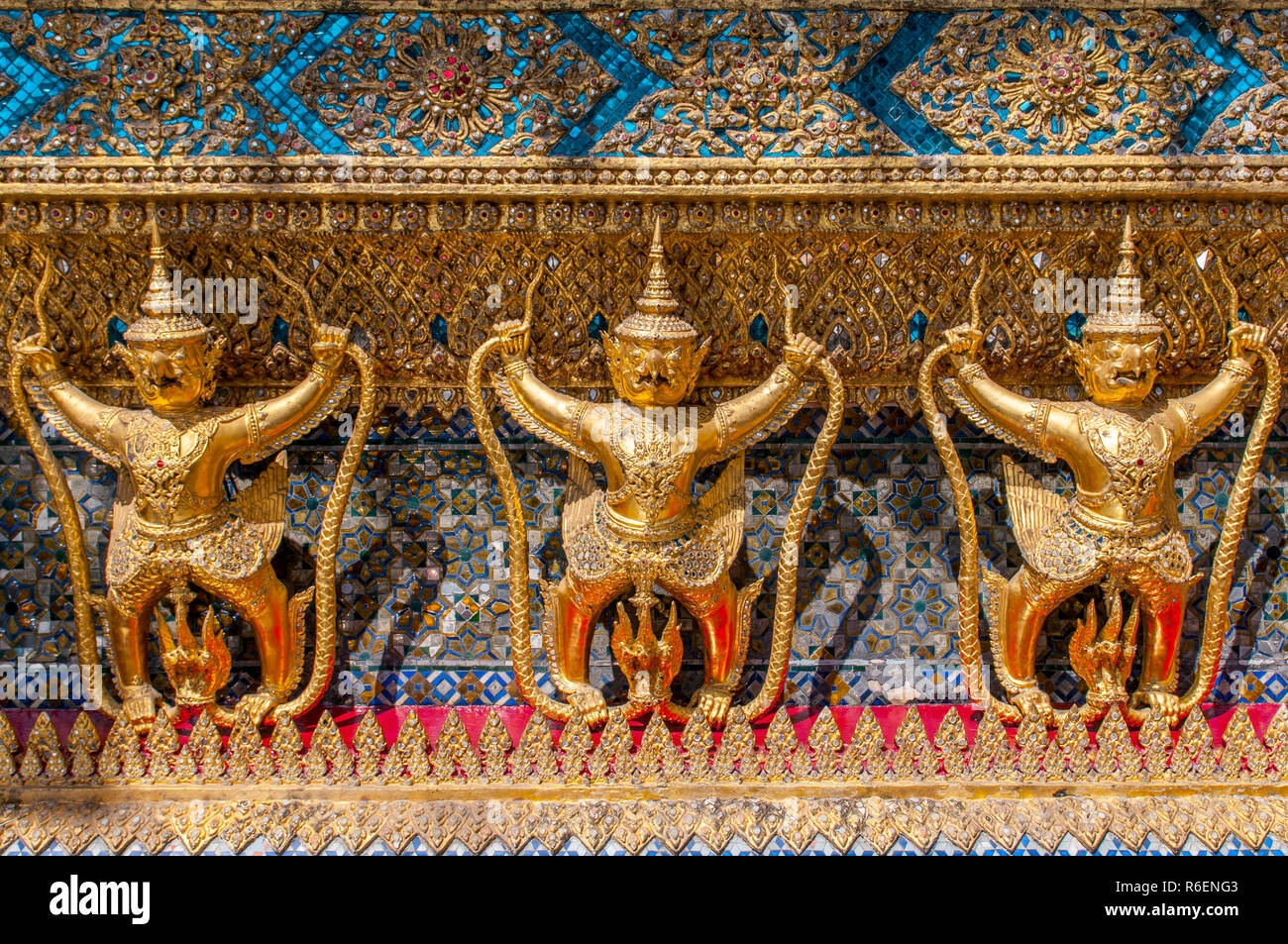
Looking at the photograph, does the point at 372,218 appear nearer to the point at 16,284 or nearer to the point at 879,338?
the point at 16,284

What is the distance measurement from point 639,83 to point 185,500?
5.69 ft

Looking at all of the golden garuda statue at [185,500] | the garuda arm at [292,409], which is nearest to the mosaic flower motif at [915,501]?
the golden garuda statue at [185,500]

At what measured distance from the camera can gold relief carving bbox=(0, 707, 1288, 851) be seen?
349cm

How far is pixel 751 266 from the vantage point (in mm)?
3686

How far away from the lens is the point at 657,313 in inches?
137

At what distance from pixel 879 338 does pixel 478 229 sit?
1.22 metres

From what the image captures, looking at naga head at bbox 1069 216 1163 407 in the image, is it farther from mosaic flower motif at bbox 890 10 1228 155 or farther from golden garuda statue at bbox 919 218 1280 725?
mosaic flower motif at bbox 890 10 1228 155

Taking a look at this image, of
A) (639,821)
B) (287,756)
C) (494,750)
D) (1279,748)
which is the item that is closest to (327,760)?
(287,756)

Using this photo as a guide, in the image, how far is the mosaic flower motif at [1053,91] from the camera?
11.6 feet

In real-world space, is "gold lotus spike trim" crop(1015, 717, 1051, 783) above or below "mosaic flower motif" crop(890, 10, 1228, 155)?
below

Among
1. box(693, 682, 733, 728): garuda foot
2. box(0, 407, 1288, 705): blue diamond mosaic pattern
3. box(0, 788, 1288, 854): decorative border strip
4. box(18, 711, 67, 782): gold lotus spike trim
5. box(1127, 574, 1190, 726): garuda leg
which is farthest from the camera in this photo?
box(0, 407, 1288, 705): blue diamond mosaic pattern

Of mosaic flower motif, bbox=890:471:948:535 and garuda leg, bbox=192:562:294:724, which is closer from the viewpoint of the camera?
garuda leg, bbox=192:562:294:724

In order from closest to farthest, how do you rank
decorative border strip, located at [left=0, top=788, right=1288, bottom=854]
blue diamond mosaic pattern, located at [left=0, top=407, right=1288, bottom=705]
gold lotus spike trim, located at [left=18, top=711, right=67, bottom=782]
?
1. decorative border strip, located at [left=0, top=788, right=1288, bottom=854]
2. gold lotus spike trim, located at [left=18, top=711, right=67, bottom=782]
3. blue diamond mosaic pattern, located at [left=0, top=407, right=1288, bottom=705]

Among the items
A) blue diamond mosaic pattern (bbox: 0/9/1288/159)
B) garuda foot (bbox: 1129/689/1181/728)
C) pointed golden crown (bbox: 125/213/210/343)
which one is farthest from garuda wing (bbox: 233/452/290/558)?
garuda foot (bbox: 1129/689/1181/728)
